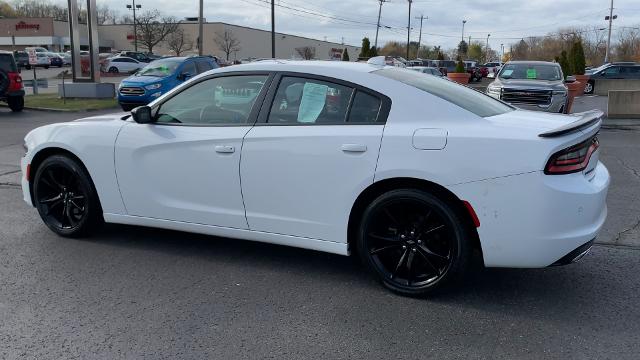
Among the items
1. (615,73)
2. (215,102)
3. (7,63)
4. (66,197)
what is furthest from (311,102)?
(615,73)

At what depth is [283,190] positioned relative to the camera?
157 inches

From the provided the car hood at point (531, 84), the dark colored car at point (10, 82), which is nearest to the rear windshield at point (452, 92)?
the car hood at point (531, 84)

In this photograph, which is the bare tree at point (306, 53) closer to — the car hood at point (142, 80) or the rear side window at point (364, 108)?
the car hood at point (142, 80)

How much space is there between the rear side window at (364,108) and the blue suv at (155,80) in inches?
503

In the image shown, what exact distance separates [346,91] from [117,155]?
2.02 m

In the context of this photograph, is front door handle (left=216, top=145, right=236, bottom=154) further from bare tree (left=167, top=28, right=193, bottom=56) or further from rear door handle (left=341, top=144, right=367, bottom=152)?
bare tree (left=167, top=28, right=193, bottom=56)

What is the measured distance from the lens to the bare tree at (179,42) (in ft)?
245

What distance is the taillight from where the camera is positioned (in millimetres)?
3314

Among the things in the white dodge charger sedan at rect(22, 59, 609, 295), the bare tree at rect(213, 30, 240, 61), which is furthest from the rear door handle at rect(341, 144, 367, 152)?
the bare tree at rect(213, 30, 240, 61)

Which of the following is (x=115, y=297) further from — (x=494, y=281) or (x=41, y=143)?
(x=494, y=281)

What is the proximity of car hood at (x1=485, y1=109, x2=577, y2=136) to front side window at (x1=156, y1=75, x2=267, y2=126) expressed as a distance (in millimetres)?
1763

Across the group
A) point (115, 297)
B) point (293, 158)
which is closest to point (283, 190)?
point (293, 158)

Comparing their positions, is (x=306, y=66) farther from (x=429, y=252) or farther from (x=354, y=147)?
(x=429, y=252)

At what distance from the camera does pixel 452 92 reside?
4152 millimetres
